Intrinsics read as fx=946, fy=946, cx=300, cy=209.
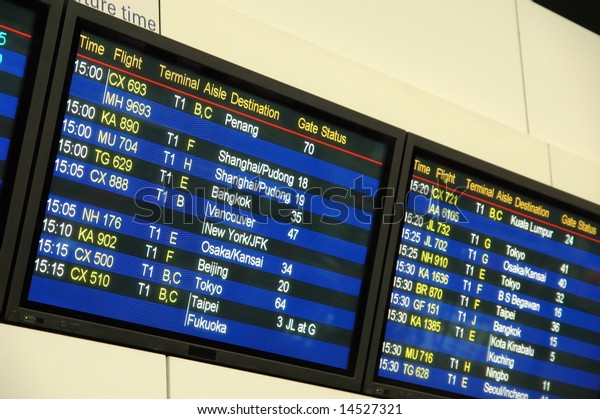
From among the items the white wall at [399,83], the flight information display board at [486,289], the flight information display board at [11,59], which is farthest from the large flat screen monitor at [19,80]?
the flight information display board at [486,289]

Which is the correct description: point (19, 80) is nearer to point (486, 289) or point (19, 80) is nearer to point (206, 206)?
point (206, 206)

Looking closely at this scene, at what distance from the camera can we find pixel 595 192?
414 cm

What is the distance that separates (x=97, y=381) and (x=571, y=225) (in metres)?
2.06

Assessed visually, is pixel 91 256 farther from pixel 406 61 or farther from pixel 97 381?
pixel 406 61

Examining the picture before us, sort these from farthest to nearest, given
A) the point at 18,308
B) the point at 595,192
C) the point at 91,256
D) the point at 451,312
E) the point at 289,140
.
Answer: the point at 595,192 → the point at 451,312 → the point at 289,140 → the point at 91,256 → the point at 18,308

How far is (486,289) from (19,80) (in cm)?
189

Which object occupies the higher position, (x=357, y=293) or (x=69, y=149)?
(x=69, y=149)

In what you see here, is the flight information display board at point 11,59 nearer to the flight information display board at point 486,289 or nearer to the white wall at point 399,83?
the white wall at point 399,83

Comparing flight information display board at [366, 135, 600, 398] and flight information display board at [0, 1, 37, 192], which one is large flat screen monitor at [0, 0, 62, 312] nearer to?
flight information display board at [0, 1, 37, 192]

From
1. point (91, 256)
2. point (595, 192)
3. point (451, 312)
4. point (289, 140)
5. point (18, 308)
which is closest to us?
point (18, 308)

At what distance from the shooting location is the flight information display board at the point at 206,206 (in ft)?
9.28

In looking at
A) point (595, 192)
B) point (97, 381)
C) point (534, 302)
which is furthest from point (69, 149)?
point (595, 192)

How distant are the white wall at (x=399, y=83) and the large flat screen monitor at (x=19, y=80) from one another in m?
0.40

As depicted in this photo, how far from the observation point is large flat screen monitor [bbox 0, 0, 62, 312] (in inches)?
106
